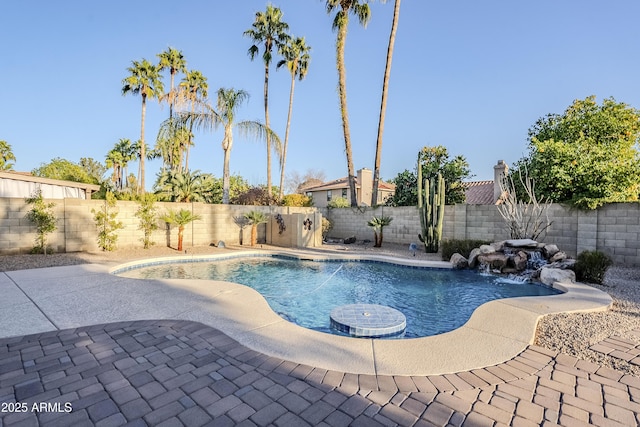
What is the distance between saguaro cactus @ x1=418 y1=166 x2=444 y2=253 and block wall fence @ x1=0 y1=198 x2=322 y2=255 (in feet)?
14.8

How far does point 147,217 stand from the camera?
1113cm

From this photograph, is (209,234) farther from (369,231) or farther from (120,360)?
(120,360)

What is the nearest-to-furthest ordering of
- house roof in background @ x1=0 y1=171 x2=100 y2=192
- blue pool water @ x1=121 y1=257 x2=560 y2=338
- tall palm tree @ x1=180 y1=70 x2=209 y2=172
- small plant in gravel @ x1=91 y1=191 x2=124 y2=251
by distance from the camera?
blue pool water @ x1=121 y1=257 x2=560 y2=338 → small plant in gravel @ x1=91 y1=191 x2=124 y2=251 → house roof in background @ x1=0 y1=171 x2=100 y2=192 → tall palm tree @ x1=180 y1=70 x2=209 y2=172

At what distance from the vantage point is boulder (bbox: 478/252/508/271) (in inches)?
320

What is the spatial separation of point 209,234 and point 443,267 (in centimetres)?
913

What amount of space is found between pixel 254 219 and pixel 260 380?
1059cm

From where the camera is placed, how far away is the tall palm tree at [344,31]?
1502 cm

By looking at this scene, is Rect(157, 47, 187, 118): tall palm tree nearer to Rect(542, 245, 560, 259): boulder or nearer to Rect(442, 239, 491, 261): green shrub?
Rect(442, 239, 491, 261): green shrub

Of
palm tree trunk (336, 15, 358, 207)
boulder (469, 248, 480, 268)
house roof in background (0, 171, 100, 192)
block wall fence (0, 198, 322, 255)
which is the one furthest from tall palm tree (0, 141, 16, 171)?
boulder (469, 248, 480, 268)

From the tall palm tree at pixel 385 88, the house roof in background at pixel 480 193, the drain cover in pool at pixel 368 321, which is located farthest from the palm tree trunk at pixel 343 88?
the house roof in background at pixel 480 193

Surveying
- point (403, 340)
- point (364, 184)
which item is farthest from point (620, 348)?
point (364, 184)

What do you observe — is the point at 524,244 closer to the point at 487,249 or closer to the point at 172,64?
the point at 487,249

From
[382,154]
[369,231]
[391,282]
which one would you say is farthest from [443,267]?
[382,154]

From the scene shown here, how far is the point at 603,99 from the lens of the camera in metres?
13.1
